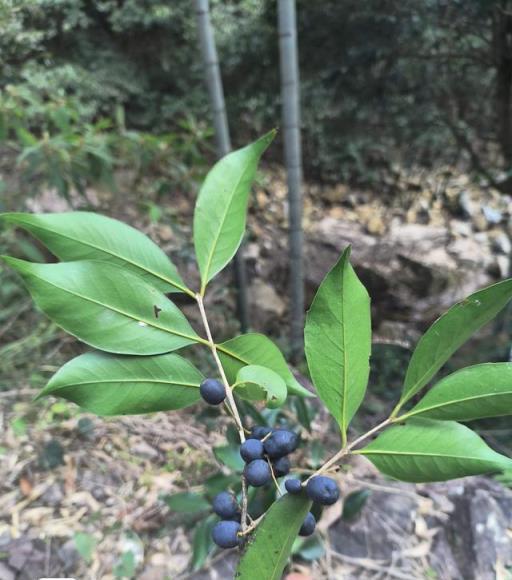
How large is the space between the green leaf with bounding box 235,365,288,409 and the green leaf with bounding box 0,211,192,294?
0.12 m

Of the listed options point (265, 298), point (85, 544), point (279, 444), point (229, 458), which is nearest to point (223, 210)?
point (279, 444)

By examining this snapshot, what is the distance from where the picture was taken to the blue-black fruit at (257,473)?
1.25 feet

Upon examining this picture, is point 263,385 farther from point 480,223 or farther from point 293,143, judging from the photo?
point 480,223

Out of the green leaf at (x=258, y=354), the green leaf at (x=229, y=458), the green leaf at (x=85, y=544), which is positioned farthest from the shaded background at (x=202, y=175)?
the green leaf at (x=258, y=354)

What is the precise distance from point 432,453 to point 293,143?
1537mm

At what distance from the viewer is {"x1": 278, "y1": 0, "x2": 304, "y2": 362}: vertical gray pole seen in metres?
1.56

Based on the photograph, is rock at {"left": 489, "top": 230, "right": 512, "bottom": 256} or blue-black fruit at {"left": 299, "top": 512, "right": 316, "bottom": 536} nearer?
blue-black fruit at {"left": 299, "top": 512, "right": 316, "bottom": 536}

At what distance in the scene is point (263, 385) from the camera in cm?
41

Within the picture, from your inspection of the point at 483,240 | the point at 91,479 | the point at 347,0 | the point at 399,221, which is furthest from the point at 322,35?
the point at 91,479

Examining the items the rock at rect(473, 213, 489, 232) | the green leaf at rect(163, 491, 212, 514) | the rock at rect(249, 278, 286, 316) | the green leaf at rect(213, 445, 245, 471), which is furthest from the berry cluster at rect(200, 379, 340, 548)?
the rock at rect(473, 213, 489, 232)

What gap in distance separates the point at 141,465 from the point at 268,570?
1.00 meters

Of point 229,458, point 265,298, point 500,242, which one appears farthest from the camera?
point 500,242

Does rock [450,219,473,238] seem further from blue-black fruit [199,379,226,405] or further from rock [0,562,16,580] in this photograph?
blue-black fruit [199,379,226,405]

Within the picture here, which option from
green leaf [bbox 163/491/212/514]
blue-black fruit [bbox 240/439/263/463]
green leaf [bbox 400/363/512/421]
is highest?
green leaf [bbox 400/363/512/421]
